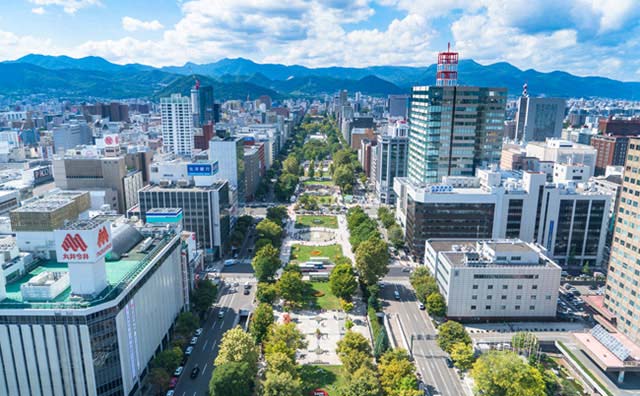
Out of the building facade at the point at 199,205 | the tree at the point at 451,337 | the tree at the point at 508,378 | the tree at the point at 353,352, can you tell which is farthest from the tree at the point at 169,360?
the building facade at the point at 199,205

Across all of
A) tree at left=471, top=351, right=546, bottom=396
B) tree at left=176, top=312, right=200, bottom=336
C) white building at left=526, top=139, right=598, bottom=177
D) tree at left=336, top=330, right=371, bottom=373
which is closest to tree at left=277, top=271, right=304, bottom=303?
tree at left=176, top=312, right=200, bottom=336

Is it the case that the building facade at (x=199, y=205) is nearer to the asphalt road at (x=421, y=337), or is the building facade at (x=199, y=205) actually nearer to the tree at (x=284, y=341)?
the asphalt road at (x=421, y=337)

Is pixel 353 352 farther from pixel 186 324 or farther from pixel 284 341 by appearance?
pixel 186 324

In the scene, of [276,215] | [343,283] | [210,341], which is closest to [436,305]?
[343,283]

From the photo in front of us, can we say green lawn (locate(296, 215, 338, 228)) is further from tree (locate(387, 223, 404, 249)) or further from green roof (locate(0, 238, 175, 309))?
green roof (locate(0, 238, 175, 309))

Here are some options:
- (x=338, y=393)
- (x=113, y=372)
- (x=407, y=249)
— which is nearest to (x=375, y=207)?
(x=407, y=249)

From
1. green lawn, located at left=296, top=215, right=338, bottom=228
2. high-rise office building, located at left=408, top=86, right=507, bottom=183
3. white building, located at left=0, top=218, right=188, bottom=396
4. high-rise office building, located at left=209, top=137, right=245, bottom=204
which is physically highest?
high-rise office building, located at left=408, top=86, right=507, bottom=183
